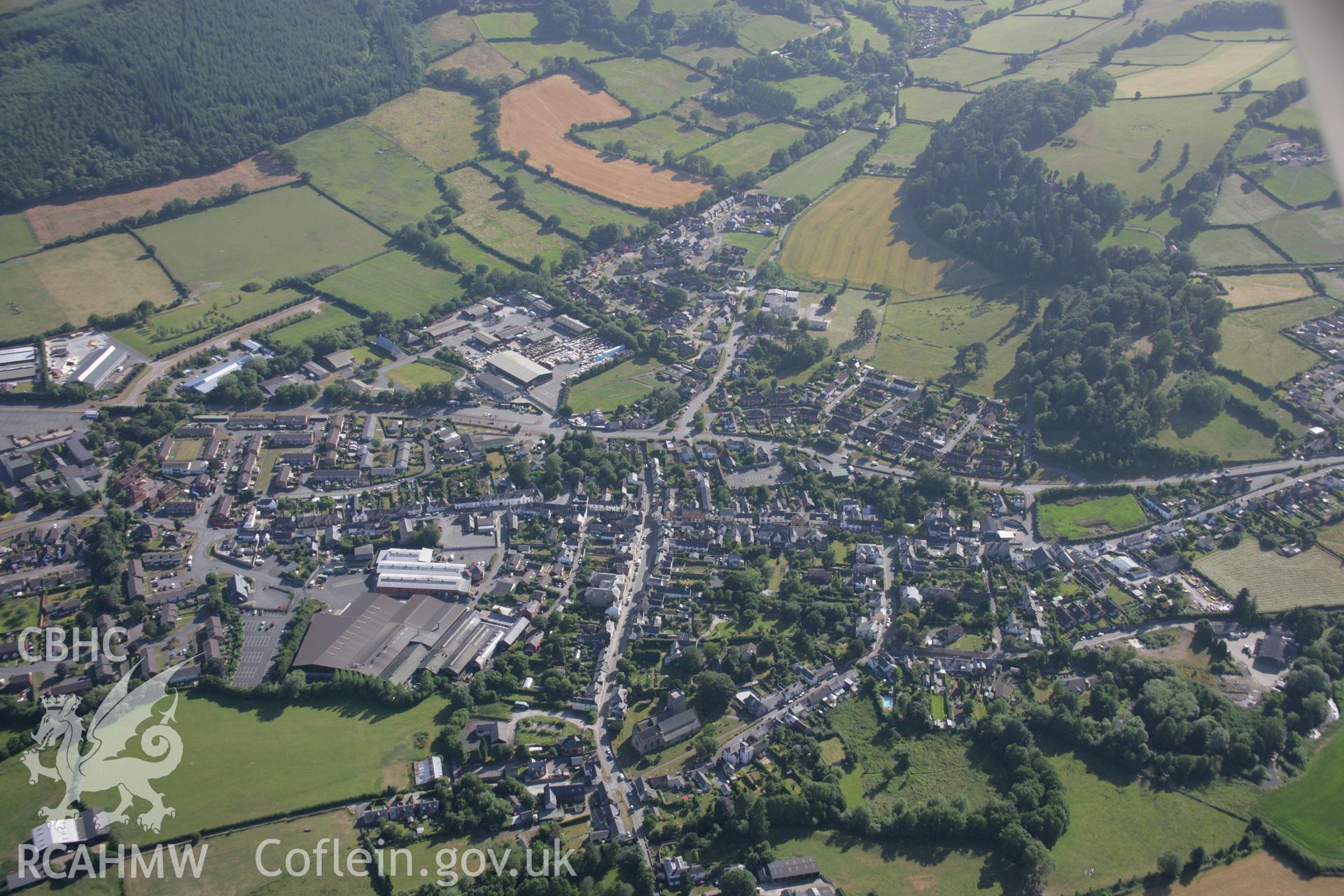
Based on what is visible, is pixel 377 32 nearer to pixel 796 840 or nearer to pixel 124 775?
pixel 124 775

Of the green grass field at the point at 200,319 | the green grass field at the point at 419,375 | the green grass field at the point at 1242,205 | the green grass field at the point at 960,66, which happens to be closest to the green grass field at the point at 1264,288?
the green grass field at the point at 1242,205

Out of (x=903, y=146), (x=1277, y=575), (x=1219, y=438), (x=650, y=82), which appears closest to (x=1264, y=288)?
(x=1219, y=438)

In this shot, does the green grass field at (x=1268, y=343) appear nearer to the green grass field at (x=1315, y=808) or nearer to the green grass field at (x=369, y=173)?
the green grass field at (x=1315, y=808)

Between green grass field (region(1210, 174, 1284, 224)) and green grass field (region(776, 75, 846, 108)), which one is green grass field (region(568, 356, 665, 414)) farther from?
green grass field (region(776, 75, 846, 108))

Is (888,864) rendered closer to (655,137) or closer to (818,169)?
(818,169)

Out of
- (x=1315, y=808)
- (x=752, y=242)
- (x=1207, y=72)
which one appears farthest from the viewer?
(x=1207, y=72)

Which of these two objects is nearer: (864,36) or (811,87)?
(811,87)
